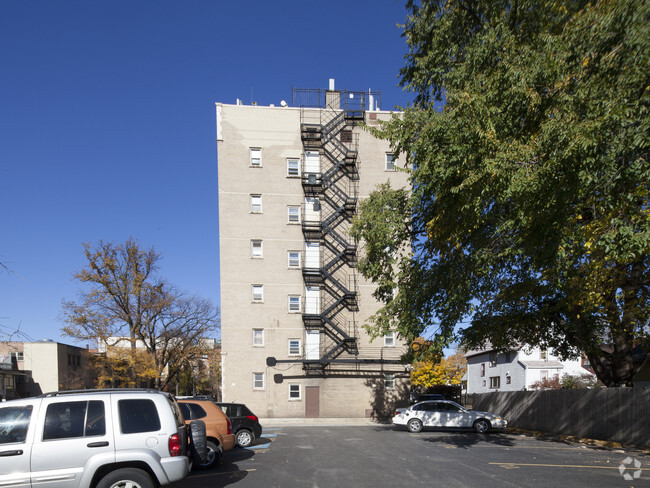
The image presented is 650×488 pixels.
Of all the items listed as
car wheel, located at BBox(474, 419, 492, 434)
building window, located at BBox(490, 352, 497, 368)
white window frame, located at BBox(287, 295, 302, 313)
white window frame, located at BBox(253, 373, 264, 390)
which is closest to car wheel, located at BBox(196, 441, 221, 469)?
car wheel, located at BBox(474, 419, 492, 434)

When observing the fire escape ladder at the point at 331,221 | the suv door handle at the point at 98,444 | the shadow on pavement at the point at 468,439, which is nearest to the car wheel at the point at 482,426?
the shadow on pavement at the point at 468,439

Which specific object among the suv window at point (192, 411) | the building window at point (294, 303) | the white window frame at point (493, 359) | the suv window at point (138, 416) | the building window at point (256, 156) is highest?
the building window at point (256, 156)

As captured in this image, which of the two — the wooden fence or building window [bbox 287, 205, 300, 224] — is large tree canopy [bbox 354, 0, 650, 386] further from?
building window [bbox 287, 205, 300, 224]

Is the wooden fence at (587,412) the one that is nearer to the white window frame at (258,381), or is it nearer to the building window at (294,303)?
the building window at (294,303)

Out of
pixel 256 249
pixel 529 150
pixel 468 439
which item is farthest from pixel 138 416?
pixel 256 249

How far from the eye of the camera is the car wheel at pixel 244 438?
1590 cm

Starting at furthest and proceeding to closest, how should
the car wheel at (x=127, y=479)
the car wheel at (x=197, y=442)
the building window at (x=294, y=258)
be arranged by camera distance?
the building window at (x=294, y=258) < the car wheel at (x=197, y=442) < the car wheel at (x=127, y=479)

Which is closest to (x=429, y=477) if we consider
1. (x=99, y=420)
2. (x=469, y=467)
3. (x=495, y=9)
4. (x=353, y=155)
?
(x=469, y=467)

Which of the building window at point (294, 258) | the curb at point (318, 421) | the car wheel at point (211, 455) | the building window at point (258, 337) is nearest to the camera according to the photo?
the car wheel at point (211, 455)

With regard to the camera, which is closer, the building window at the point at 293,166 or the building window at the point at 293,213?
the building window at the point at 293,213

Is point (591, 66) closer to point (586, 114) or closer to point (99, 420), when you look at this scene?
point (586, 114)

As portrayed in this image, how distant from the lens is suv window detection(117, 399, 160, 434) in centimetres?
756

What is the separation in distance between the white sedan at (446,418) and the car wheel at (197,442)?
14648 mm

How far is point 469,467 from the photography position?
449 inches
